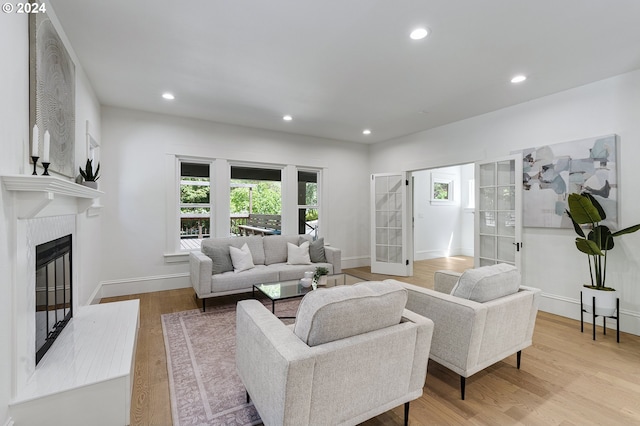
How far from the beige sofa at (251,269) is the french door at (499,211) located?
2.18 meters

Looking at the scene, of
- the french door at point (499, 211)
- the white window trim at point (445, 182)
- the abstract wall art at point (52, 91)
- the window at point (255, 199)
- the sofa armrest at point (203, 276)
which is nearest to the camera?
the abstract wall art at point (52, 91)

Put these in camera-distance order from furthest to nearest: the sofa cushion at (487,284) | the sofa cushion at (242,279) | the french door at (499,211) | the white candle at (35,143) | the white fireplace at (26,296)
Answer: the french door at (499,211)
the sofa cushion at (242,279)
the sofa cushion at (487,284)
the white candle at (35,143)
the white fireplace at (26,296)

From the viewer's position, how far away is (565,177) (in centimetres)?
354

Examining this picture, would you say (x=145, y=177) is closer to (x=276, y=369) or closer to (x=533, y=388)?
(x=276, y=369)

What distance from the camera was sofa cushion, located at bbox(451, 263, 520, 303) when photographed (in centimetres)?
206

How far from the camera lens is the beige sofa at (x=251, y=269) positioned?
12.2 ft

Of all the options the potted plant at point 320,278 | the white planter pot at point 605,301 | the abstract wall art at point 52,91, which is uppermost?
the abstract wall art at point 52,91

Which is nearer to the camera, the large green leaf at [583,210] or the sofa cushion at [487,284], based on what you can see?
the sofa cushion at [487,284]

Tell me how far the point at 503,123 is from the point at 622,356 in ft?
9.86

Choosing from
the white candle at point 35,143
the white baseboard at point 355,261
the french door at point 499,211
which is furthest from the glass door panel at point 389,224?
the white candle at point 35,143

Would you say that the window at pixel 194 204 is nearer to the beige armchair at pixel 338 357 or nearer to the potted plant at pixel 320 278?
the potted plant at pixel 320 278

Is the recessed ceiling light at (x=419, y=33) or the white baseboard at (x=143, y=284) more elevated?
the recessed ceiling light at (x=419, y=33)

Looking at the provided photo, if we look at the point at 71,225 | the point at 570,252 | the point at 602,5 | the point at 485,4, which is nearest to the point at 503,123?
the point at 570,252

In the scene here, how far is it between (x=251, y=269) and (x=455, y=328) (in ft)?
9.38
